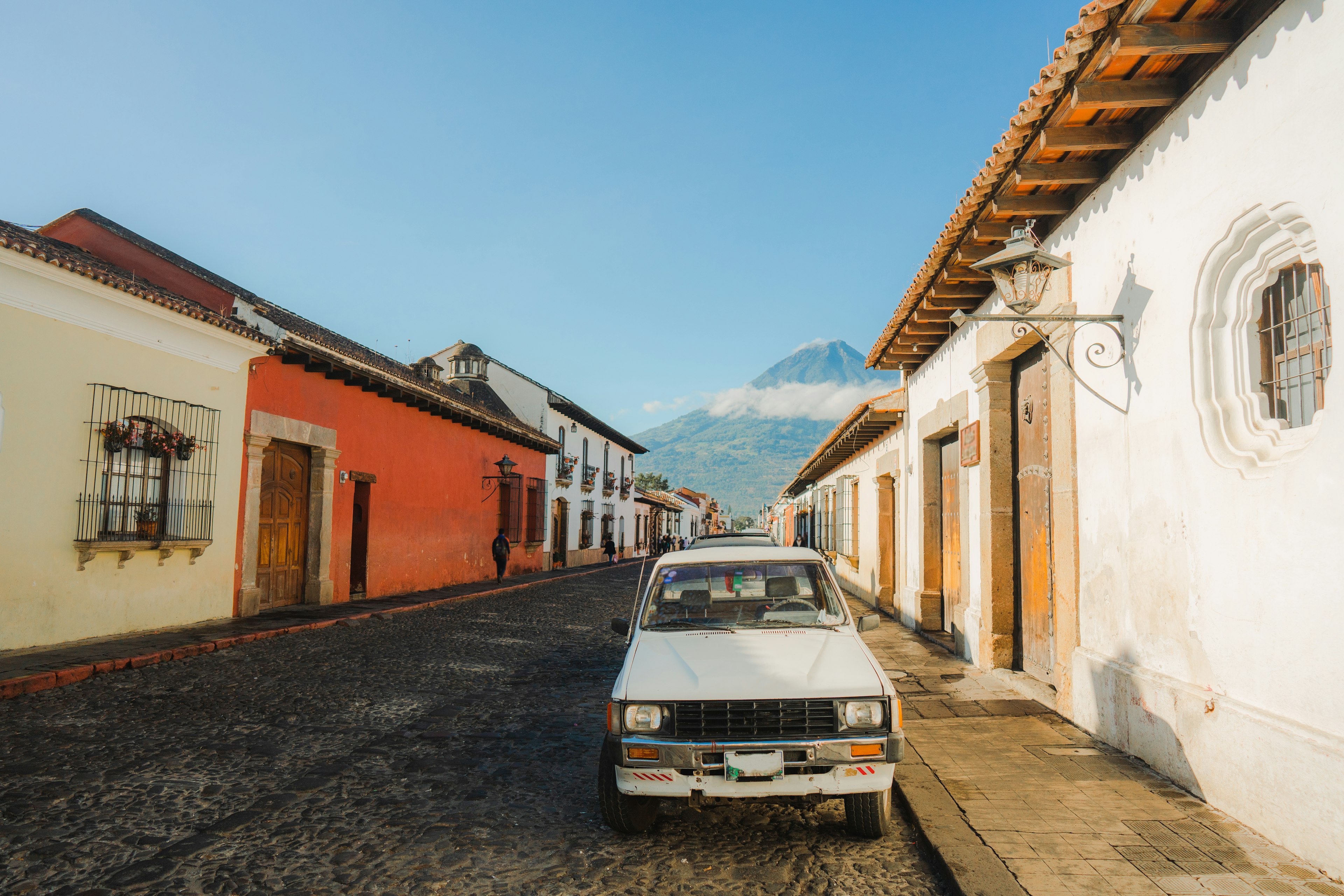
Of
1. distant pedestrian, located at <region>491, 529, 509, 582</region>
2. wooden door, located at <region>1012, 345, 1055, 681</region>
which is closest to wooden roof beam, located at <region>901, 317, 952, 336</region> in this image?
wooden door, located at <region>1012, 345, 1055, 681</region>

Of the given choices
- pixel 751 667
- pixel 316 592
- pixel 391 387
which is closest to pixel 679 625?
pixel 751 667

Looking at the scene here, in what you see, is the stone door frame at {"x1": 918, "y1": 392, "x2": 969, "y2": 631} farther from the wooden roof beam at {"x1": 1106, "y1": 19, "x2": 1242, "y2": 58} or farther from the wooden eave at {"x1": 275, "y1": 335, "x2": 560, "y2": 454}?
the wooden eave at {"x1": 275, "y1": 335, "x2": 560, "y2": 454}

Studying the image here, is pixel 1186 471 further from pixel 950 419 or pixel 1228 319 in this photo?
pixel 950 419

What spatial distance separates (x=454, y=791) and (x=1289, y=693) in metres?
4.09

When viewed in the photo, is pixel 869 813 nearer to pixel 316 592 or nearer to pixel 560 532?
pixel 316 592

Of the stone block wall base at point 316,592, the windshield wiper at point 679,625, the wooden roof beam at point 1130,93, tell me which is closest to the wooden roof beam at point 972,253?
the wooden roof beam at point 1130,93

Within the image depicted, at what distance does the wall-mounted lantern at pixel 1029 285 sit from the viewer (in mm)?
5270

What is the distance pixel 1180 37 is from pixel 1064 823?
3.94 meters

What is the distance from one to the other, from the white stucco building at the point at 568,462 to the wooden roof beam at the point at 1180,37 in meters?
24.9

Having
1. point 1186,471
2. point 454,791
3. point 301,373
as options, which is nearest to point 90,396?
point 301,373

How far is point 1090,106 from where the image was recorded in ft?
14.6

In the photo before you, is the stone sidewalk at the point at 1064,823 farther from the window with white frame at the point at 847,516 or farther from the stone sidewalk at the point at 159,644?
the window with white frame at the point at 847,516

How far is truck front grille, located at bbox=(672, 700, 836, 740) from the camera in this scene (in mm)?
3461

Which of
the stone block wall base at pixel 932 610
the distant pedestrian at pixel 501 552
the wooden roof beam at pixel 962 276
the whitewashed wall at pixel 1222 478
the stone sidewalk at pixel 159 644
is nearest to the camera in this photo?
the whitewashed wall at pixel 1222 478
